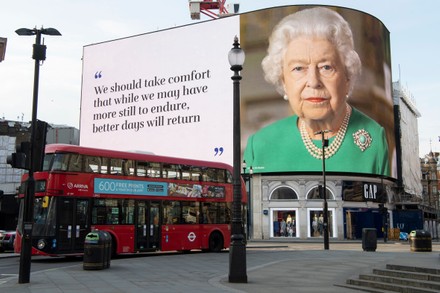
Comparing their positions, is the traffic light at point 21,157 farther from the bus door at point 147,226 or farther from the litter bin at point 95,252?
the bus door at point 147,226

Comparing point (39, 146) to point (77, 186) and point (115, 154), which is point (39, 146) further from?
point (115, 154)

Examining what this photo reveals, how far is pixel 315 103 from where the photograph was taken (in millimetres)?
50656

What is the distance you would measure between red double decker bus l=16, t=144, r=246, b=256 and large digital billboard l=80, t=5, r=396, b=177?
2619 cm

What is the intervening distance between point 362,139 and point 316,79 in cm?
809

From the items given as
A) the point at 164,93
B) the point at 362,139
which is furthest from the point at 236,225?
the point at 164,93

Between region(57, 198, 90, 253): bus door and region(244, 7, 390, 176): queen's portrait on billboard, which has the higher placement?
region(244, 7, 390, 176): queen's portrait on billboard

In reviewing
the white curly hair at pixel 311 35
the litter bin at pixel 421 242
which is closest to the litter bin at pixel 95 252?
the litter bin at pixel 421 242

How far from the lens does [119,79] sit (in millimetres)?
62812

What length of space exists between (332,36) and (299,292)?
144ft

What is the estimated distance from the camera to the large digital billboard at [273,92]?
51.2 meters

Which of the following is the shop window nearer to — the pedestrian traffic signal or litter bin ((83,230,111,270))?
litter bin ((83,230,111,270))

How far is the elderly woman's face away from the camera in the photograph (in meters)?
50.4

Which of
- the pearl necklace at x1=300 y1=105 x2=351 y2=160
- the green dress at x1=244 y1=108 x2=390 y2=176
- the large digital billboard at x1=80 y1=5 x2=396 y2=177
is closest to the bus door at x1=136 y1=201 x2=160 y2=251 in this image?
the large digital billboard at x1=80 y1=5 x2=396 y2=177

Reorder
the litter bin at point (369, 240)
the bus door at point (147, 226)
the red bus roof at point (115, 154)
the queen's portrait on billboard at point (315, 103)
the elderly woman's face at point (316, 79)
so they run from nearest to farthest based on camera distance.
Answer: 1. the red bus roof at point (115, 154)
2. the bus door at point (147, 226)
3. the litter bin at point (369, 240)
4. the elderly woman's face at point (316, 79)
5. the queen's portrait on billboard at point (315, 103)
